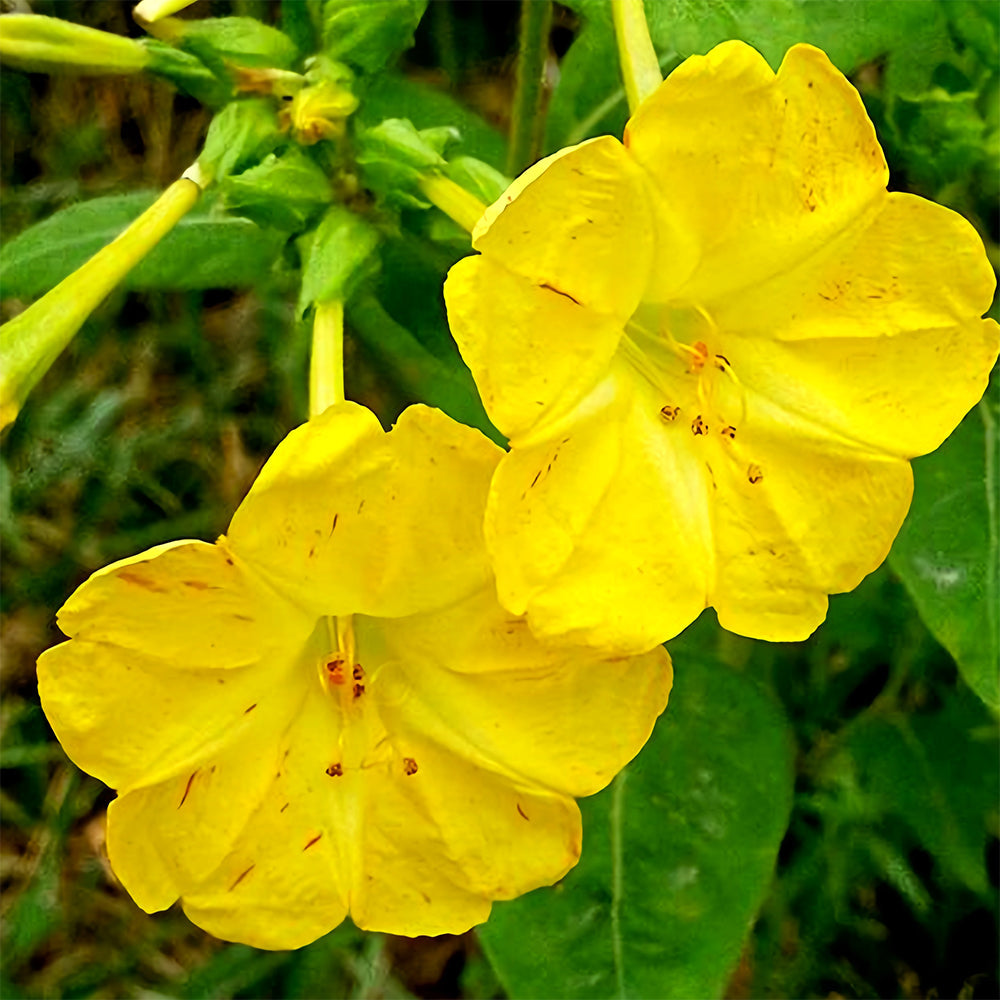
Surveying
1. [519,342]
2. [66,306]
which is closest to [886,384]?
[519,342]

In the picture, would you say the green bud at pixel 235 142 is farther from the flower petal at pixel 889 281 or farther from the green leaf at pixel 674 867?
the green leaf at pixel 674 867

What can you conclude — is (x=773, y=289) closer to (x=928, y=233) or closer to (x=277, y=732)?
(x=928, y=233)

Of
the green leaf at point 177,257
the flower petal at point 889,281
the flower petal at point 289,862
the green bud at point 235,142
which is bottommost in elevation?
the flower petal at point 289,862

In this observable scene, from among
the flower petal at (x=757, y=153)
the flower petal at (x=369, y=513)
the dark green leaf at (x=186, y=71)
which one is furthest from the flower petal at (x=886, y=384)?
the dark green leaf at (x=186, y=71)

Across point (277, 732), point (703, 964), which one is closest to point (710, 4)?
point (277, 732)

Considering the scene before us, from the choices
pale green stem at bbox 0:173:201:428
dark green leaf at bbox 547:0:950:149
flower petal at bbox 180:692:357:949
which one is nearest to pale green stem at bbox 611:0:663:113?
dark green leaf at bbox 547:0:950:149

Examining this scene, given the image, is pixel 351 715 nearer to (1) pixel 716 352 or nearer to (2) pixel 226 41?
(1) pixel 716 352

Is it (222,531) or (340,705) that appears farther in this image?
(222,531)

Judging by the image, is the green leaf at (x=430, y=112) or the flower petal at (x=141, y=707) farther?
the green leaf at (x=430, y=112)
